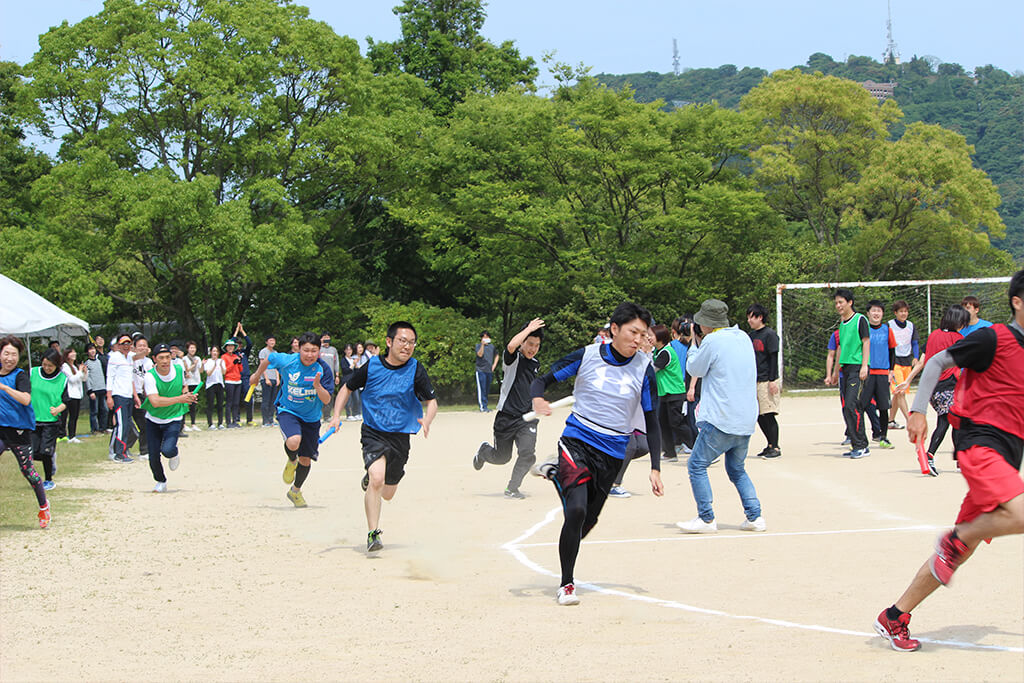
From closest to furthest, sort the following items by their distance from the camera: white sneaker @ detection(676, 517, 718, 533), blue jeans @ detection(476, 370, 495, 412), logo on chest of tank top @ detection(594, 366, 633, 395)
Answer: logo on chest of tank top @ detection(594, 366, 633, 395)
white sneaker @ detection(676, 517, 718, 533)
blue jeans @ detection(476, 370, 495, 412)

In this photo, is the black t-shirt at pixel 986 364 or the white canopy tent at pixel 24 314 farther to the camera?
the white canopy tent at pixel 24 314

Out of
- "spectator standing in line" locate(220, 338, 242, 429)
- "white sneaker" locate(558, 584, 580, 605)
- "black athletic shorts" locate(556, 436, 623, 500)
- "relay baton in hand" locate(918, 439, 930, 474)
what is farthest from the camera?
"spectator standing in line" locate(220, 338, 242, 429)

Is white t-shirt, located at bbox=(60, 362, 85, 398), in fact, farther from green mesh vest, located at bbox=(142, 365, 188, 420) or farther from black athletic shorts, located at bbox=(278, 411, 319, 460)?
black athletic shorts, located at bbox=(278, 411, 319, 460)

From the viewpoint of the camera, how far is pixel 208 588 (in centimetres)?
732

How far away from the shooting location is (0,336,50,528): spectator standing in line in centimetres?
973

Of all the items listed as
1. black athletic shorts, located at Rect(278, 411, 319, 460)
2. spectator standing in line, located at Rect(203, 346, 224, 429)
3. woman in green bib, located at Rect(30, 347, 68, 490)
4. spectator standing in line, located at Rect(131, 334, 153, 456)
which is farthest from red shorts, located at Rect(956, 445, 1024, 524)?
spectator standing in line, located at Rect(203, 346, 224, 429)

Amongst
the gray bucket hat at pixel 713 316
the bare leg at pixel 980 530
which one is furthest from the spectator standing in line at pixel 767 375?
the bare leg at pixel 980 530

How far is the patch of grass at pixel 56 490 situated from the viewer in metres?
10.5

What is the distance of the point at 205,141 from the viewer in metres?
29.9

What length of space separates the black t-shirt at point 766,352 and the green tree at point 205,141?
57.1 ft

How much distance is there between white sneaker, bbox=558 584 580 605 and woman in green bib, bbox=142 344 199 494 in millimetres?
6868

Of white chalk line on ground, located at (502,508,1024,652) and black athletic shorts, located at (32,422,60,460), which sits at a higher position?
black athletic shorts, located at (32,422,60,460)

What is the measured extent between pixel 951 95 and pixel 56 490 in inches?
3363

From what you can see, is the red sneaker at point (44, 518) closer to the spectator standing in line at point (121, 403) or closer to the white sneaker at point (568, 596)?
the white sneaker at point (568, 596)
